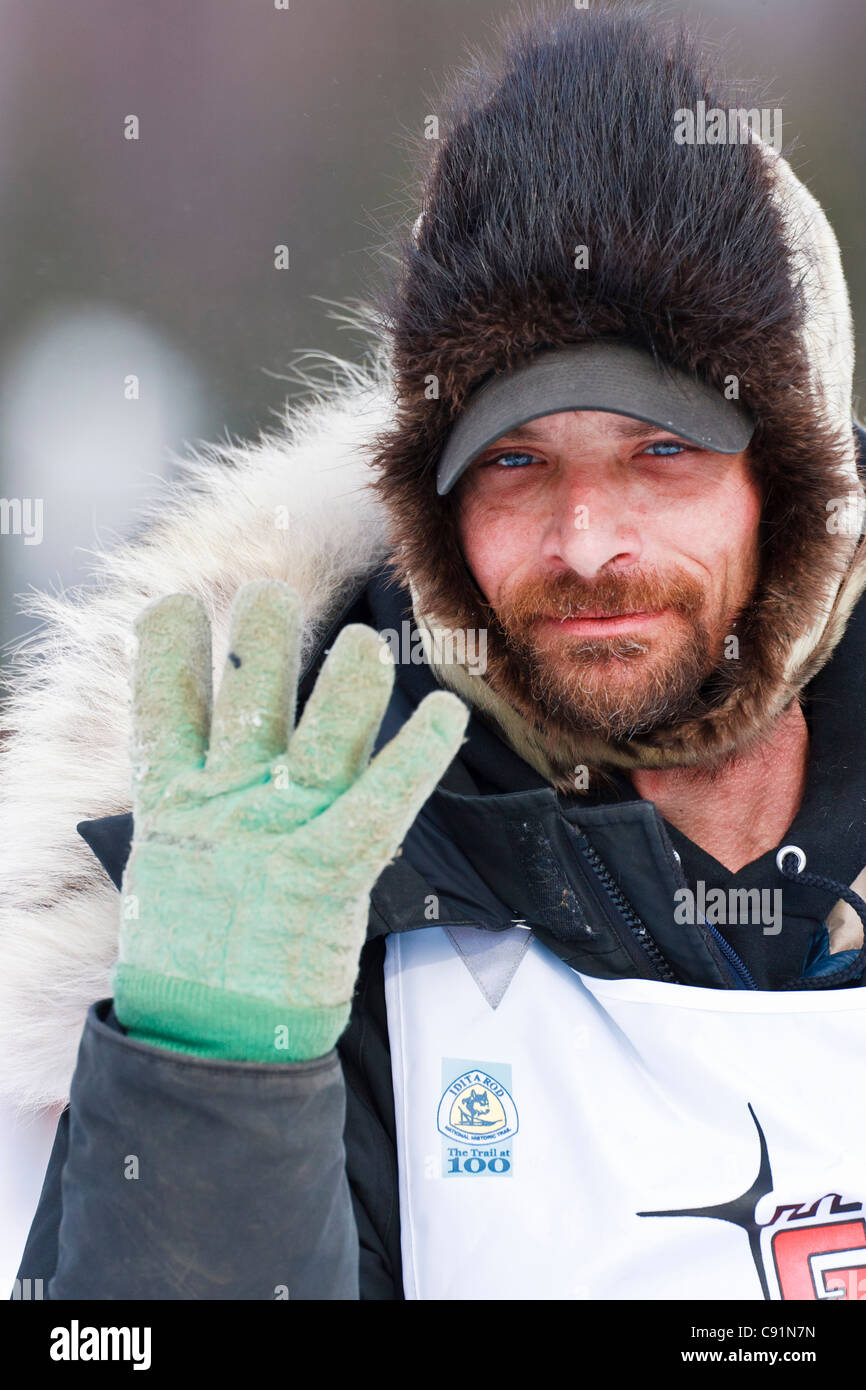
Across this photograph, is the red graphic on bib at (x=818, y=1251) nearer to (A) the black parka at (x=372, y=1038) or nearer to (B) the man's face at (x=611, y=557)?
(A) the black parka at (x=372, y=1038)

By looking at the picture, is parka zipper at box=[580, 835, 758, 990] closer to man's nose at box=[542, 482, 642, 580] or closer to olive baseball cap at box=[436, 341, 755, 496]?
man's nose at box=[542, 482, 642, 580]

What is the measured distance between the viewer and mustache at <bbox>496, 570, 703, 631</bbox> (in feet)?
3.76

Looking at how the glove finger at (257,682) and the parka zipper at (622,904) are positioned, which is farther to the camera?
the parka zipper at (622,904)

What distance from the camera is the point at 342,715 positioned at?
89cm

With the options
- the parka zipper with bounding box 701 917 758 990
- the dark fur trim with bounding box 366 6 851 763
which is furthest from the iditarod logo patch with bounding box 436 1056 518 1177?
the dark fur trim with bounding box 366 6 851 763

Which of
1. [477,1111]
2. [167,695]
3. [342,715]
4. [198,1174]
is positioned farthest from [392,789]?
[477,1111]

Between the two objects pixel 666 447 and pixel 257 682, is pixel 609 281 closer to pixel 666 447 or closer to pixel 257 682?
pixel 666 447

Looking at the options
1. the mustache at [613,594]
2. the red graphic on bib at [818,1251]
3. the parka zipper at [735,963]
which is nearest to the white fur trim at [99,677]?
the mustache at [613,594]

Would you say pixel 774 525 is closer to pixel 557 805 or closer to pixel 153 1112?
pixel 557 805

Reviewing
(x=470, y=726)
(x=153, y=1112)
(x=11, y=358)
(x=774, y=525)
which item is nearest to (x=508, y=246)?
(x=774, y=525)

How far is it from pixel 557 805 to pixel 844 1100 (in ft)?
1.28

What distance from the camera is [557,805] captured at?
43.6 inches

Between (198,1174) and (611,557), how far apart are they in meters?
0.66

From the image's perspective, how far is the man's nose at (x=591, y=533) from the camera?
1.11 meters
